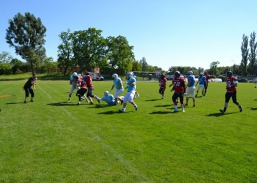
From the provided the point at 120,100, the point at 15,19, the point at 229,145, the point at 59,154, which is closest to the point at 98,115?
the point at 120,100

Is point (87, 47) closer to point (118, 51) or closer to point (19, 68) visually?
point (118, 51)

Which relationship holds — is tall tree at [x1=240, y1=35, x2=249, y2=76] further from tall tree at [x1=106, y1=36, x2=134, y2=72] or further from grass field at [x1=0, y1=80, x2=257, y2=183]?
grass field at [x1=0, y1=80, x2=257, y2=183]

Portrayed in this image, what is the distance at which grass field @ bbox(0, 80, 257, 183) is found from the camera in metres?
4.90

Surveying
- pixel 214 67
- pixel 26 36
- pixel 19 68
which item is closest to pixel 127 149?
pixel 26 36

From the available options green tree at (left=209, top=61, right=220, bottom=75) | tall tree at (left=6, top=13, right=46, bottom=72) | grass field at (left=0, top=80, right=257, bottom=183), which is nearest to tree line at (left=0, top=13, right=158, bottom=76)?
tall tree at (left=6, top=13, right=46, bottom=72)

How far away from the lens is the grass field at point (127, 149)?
4.90m

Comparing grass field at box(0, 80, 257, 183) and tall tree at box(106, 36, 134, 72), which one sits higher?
tall tree at box(106, 36, 134, 72)

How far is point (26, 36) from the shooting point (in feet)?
229

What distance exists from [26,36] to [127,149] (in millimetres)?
71377

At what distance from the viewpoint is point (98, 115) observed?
1134cm

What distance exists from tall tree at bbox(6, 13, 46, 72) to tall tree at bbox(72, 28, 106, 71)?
11.0 meters

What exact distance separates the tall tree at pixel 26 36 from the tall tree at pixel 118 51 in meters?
21.1

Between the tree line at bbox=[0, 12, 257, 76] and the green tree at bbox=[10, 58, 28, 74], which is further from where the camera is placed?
the green tree at bbox=[10, 58, 28, 74]

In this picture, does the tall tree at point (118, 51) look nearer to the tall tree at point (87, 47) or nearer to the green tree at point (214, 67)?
the tall tree at point (87, 47)
